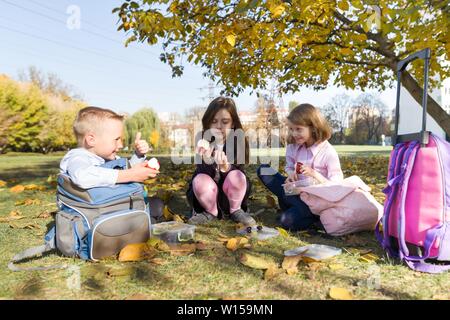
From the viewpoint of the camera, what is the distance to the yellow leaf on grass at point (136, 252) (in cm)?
217

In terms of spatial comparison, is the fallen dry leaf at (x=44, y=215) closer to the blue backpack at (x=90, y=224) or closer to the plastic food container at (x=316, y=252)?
the blue backpack at (x=90, y=224)

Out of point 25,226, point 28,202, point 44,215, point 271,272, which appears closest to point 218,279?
point 271,272

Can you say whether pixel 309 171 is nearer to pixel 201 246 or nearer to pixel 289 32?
pixel 201 246

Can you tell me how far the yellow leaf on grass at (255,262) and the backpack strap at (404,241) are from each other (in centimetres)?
72

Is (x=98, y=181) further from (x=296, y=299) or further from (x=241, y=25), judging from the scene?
(x=241, y=25)

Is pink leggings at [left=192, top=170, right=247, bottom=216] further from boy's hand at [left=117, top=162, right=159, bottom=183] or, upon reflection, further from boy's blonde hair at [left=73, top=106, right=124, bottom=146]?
boy's blonde hair at [left=73, top=106, right=124, bottom=146]

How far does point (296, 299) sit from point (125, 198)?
4.05 ft

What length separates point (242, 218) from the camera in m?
3.08

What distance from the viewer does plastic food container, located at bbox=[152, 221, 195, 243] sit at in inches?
104

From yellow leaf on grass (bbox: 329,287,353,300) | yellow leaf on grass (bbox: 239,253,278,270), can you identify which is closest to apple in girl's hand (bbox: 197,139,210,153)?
yellow leaf on grass (bbox: 239,253,278,270)

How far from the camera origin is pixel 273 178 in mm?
3357

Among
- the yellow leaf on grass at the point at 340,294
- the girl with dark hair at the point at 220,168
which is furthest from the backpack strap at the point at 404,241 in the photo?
the girl with dark hair at the point at 220,168

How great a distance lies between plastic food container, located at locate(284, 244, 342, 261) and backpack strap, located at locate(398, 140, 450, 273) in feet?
1.24

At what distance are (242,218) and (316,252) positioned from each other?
912mm
